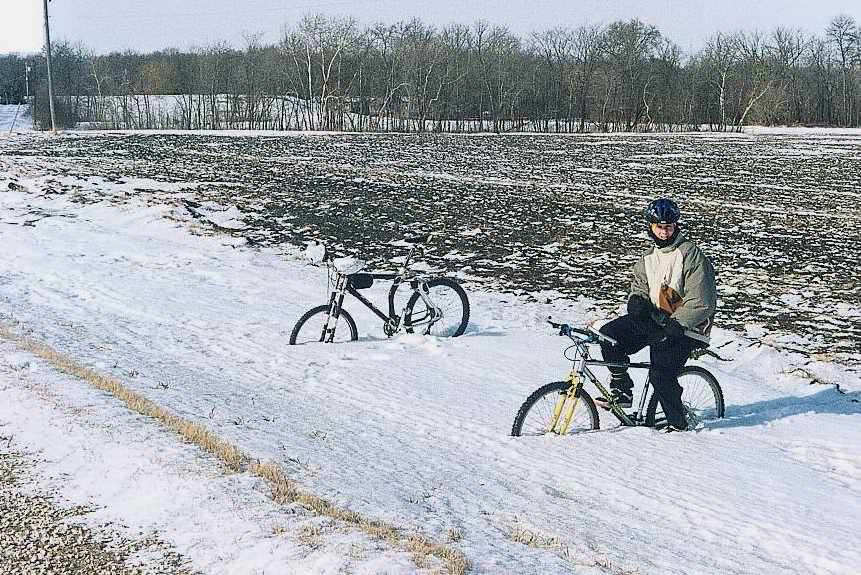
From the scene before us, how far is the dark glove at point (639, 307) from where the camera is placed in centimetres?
697

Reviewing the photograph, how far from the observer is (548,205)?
22.9m

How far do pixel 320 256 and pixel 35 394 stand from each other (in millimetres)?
9794

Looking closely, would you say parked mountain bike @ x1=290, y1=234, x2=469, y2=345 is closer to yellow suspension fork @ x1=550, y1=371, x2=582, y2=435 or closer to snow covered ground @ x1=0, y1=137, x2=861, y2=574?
snow covered ground @ x1=0, y1=137, x2=861, y2=574

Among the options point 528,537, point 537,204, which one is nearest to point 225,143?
point 537,204

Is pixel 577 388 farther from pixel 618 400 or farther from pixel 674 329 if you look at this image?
pixel 674 329

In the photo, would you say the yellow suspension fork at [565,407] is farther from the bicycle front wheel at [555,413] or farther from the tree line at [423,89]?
the tree line at [423,89]

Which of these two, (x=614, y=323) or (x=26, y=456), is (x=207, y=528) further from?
(x=614, y=323)

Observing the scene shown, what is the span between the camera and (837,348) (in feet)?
34.4

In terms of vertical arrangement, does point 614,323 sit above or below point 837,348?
above

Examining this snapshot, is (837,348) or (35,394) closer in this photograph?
(35,394)

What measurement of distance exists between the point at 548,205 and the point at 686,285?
52.9 feet

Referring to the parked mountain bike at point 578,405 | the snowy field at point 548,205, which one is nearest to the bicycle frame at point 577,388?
the parked mountain bike at point 578,405

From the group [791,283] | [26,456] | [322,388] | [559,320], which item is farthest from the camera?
[791,283]

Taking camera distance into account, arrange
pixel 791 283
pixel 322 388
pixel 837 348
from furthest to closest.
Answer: pixel 791 283 → pixel 837 348 → pixel 322 388
